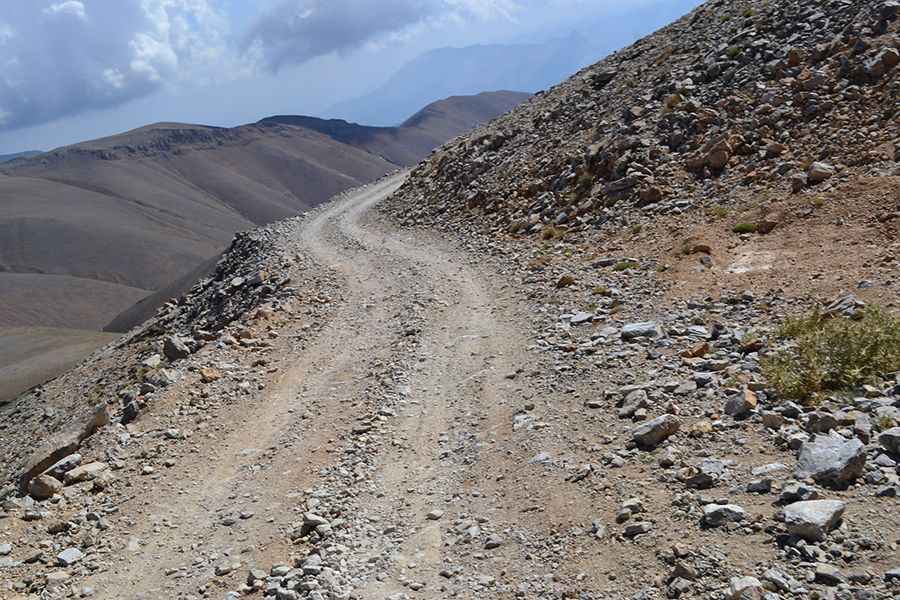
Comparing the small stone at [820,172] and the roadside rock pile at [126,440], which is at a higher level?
the small stone at [820,172]

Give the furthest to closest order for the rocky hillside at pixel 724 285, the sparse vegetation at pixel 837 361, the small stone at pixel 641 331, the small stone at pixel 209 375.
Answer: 1. the small stone at pixel 209 375
2. the small stone at pixel 641 331
3. the sparse vegetation at pixel 837 361
4. the rocky hillside at pixel 724 285

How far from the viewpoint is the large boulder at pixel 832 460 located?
7.92 meters

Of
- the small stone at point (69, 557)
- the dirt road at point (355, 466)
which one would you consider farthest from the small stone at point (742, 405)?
the small stone at point (69, 557)

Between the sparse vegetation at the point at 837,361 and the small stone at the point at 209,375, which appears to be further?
the small stone at the point at 209,375

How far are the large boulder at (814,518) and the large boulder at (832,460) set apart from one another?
513 mm


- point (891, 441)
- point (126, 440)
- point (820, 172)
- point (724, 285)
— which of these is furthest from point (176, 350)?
point (820, 172)

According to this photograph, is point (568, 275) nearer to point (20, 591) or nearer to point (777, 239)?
point (777, 239)

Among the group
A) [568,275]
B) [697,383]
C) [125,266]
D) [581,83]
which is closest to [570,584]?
[697,383]

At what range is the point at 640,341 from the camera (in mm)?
14133

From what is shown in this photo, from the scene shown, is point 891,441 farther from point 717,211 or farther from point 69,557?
point 717,211

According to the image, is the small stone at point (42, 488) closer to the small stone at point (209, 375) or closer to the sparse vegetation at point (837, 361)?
the small stone at point (209, 375)

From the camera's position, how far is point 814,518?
23.7ft

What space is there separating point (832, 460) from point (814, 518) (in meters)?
1.15

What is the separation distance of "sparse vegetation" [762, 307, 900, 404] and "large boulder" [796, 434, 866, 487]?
1.41 metres
